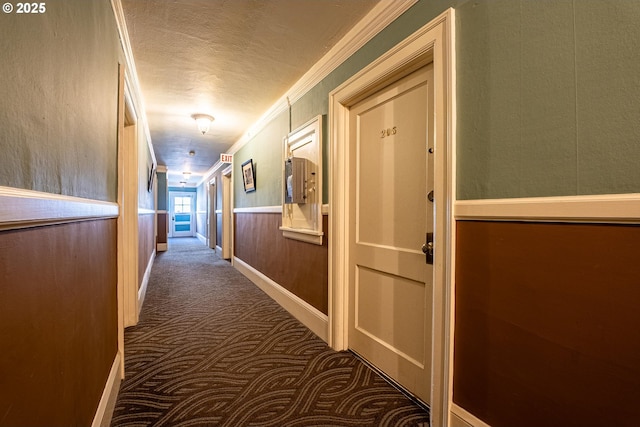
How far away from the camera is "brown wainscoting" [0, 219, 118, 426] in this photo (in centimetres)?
66

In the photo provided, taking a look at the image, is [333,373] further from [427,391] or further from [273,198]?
[273,198]

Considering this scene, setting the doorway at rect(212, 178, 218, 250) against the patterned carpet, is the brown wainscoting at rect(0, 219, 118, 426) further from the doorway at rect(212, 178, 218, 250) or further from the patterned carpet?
the doorway at rect(212, 178, 218, 250)

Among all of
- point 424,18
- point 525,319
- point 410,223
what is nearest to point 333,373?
point 410,223

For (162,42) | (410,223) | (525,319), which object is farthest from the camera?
(162,42)

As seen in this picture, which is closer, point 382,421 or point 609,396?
point 609,396

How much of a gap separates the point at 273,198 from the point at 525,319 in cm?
291

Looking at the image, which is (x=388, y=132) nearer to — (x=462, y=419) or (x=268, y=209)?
(x=462, y=419)

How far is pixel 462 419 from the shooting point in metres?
1.36

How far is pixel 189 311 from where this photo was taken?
311cm

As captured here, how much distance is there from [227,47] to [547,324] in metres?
2.51

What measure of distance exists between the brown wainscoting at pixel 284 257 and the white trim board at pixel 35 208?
1.68 m

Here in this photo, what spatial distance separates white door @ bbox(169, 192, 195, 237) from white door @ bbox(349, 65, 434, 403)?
483 inches

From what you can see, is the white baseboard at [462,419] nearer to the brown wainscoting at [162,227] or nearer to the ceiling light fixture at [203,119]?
the ceiling light fixture at [203,119]

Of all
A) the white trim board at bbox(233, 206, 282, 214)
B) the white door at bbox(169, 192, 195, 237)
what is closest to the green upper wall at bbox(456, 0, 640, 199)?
the white trim board at bbox(233, 206, 282, 214)
